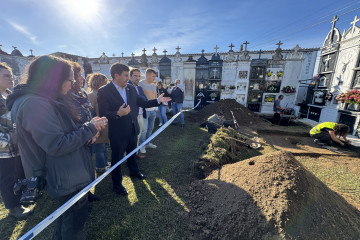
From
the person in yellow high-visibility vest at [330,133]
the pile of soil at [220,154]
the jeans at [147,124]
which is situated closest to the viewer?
the pile of soil at [220,154]

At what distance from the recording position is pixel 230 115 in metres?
8.14

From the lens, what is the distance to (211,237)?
5.82 ft

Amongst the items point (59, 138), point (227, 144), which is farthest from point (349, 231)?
point (59, 138)

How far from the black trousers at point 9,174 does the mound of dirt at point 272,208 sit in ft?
7.44

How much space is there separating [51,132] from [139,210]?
64.6 inches

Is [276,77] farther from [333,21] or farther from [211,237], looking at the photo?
[211,237]

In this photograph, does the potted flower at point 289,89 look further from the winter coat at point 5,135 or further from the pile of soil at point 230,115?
the winter coat at point 5,135

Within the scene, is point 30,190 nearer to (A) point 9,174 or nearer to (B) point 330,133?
(A) point 9,174

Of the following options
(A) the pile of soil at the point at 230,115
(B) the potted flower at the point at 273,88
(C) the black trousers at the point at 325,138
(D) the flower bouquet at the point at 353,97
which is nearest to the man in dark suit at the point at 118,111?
(A) the pile of soil at the point at 230,115

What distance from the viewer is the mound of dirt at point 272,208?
1.59 meters

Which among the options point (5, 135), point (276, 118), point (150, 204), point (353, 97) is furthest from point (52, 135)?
point (276, 118)

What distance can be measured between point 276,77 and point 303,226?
10.5 m

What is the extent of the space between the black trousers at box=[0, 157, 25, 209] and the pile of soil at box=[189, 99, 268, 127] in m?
6.59

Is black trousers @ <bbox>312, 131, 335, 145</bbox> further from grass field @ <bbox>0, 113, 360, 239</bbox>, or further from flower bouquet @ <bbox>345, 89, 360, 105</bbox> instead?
flower bouquet @ <bbox>345, 89, 360, 105</bbox>
